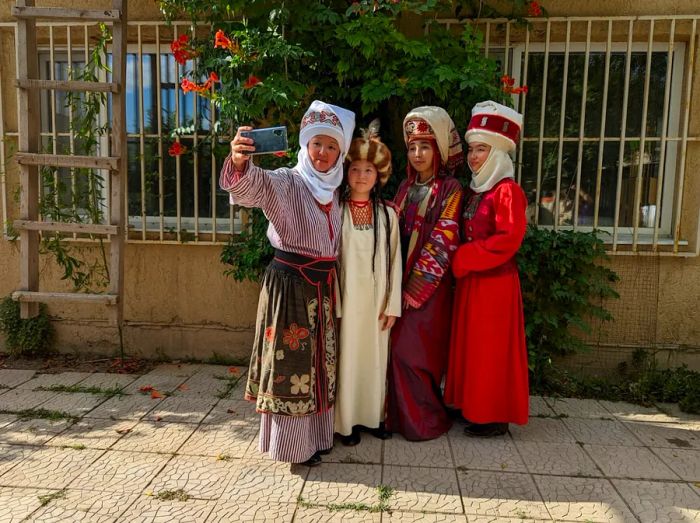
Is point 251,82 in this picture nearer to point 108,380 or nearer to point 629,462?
point 108,380

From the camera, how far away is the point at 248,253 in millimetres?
3729

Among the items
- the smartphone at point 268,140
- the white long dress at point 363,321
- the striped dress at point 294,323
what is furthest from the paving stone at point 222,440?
the smartphone at point 268,140

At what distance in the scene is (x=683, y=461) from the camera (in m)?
2.84

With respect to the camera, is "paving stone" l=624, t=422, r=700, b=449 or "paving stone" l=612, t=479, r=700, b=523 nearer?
"paving stone" l=612, t=479, r=700, b=523

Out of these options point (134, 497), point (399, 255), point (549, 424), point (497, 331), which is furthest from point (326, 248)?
point (549, 424)

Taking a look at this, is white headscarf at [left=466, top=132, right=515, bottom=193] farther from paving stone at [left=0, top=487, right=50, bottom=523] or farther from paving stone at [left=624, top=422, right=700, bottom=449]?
paving stone at [left=0, top=487, right=50, bottom=523]

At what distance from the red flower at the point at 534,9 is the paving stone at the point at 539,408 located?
2.69 meters

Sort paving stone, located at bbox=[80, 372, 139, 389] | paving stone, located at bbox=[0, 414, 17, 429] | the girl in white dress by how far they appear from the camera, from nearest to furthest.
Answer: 1. the girl in white dress
2. paving stone, located at bbox=[0, 414, 17, 429]
3. paving stone, located at bbox=[80, 372, 139, 389]

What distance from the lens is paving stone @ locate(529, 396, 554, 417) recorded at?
11.3 ft

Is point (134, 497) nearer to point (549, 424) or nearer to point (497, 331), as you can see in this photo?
point (497, 331)

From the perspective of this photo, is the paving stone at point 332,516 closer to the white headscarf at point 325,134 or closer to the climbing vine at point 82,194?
the white headscarf at point 325,134

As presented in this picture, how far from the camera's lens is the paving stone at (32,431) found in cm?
294

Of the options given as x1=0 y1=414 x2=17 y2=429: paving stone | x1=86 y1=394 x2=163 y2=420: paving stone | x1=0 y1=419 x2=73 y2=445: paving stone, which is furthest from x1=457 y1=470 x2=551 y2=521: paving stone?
x1=0 y1=414 x2=17 y2=429: paving stone

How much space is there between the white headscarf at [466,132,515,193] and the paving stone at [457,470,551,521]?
1500mm
